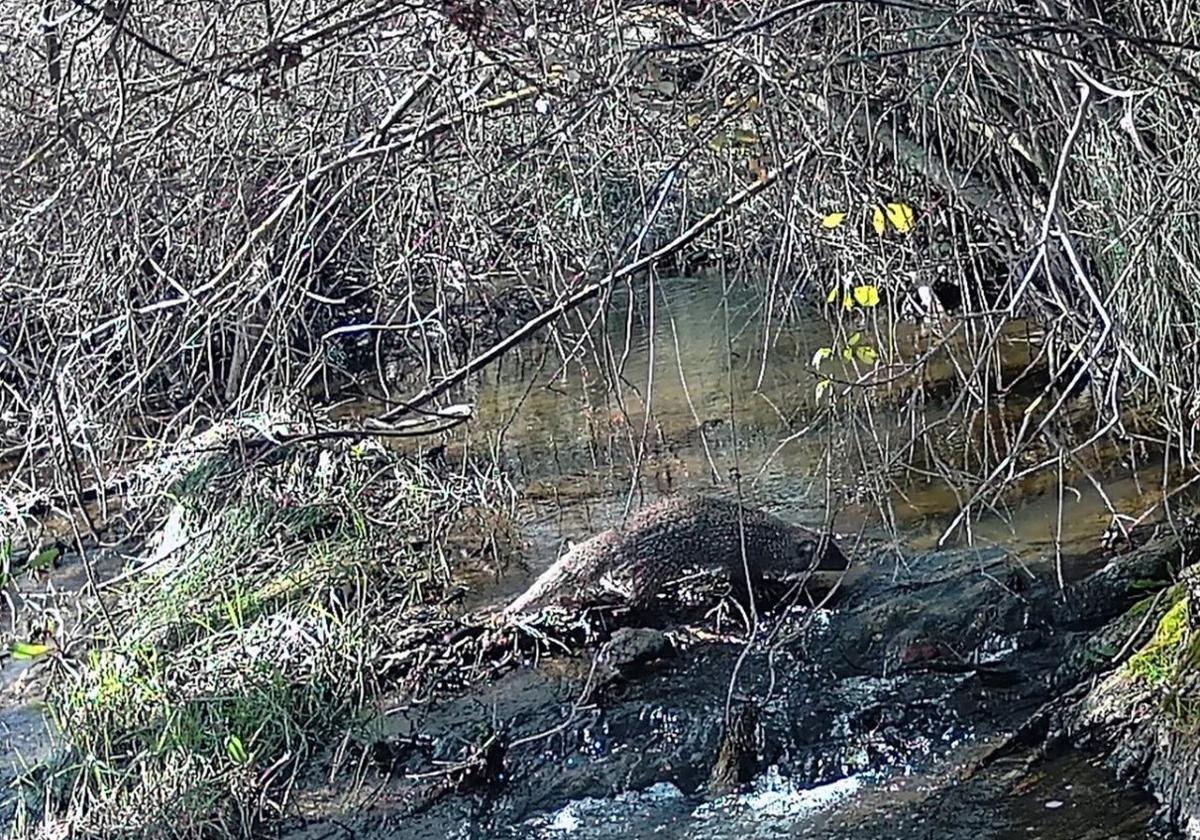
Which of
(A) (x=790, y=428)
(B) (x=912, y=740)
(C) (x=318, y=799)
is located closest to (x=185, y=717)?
(C) (x=318, y=799)

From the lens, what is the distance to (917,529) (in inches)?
244

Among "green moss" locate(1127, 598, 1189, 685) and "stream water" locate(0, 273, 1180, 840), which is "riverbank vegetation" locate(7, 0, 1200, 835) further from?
"green moss" locate(1127, 598, 1189, 685)

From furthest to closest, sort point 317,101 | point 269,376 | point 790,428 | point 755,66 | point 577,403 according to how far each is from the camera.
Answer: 1. point 577,403
2. point 790,428
3. point 317,101
4. point 269,376
5. point 755,66

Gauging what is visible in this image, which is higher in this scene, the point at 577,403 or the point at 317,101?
the point at 317,101

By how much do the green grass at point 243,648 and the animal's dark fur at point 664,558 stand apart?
0.59m

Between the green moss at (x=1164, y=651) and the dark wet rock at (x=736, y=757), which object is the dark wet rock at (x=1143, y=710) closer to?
the green moss at (x=1164, y=651)

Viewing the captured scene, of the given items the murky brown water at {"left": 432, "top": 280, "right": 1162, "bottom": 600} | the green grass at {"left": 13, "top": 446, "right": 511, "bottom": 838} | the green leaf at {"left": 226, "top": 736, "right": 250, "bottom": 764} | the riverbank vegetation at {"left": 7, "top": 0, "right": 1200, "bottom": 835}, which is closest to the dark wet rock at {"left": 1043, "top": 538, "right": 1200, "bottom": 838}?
the murky brown water at {"left": 432, "top": 280, "right": 1162, "bottom": 600}

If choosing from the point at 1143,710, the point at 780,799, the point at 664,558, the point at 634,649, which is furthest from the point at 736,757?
the point at 664,558

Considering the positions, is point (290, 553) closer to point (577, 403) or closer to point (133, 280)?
point (133, 280)

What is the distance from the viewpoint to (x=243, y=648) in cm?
517

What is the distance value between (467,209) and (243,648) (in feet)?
6.31

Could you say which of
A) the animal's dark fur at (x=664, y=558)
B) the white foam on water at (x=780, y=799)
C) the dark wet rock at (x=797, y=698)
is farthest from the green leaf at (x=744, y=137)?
the animal's dark fur at (x=664, y=558)

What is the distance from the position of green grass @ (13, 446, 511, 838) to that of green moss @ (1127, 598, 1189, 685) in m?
2.45

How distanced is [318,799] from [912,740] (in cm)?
183
